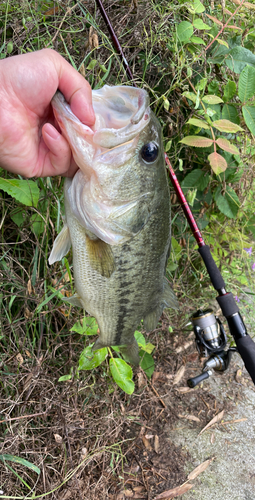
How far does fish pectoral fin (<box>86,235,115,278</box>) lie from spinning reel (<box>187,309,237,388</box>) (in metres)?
1.26

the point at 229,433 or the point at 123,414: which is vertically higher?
the point at 123,414

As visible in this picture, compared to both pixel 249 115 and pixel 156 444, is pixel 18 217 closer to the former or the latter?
pixel 249 115

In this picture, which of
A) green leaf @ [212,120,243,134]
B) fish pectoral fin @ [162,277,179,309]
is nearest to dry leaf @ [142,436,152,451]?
fish pectoral fin @ [162,277,179,309]

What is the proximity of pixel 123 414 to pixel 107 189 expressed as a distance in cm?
197

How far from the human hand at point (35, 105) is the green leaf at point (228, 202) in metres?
1.70

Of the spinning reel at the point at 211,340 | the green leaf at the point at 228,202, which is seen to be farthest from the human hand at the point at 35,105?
the green leaf at the point at 228,202

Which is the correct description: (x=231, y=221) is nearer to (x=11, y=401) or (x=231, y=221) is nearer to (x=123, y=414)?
(x=123, y=414)

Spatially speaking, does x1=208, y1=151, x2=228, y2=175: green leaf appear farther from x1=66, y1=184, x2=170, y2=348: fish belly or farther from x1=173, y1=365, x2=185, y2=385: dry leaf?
x1=173, y1=365, x2=185, y2=385: dry leaf

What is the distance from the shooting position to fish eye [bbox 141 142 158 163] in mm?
1331

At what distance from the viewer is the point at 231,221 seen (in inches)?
133

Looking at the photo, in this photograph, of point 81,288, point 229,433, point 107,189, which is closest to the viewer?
point 107,189

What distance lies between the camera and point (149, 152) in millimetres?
1336

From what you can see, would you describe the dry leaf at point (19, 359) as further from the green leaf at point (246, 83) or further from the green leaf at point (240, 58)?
the green leaf at point (240, 58)

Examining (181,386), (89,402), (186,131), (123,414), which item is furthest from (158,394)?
(186,131)
